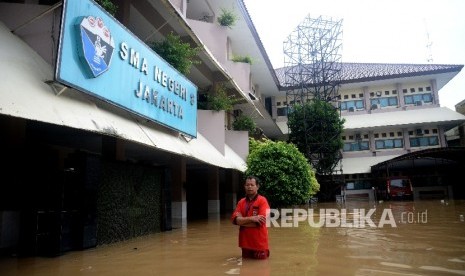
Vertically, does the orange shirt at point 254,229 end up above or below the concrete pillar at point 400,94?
below

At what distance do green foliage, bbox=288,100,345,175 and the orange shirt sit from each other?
2320 cm

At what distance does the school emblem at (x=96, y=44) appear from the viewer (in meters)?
6.32

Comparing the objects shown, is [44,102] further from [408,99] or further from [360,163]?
[408,99]

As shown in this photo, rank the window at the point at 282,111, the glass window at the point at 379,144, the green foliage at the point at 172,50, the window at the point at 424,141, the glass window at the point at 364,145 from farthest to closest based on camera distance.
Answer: the window at the point at 282,111, the glass window at the point at 364,145, the glass window at the point at 379,144, the window at the point at 424,141, the green foliage at the point at 172,50

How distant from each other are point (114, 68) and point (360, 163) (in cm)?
2774

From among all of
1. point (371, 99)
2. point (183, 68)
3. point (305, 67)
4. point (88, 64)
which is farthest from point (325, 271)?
point (371, 99)

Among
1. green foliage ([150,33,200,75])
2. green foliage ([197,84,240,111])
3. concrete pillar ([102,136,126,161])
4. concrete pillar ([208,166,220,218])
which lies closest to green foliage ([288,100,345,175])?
concrete pillar ([208,166,220,218])

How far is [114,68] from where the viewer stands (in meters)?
7.39

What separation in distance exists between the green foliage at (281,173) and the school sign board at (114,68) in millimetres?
4220

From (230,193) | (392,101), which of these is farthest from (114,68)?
(392,101)

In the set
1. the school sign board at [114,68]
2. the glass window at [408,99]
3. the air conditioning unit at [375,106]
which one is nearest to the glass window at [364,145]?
the air conditioning unit at [375,106]

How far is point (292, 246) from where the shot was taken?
7.38m

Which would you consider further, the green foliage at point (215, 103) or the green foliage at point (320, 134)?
the green foliage at point (320, 134)

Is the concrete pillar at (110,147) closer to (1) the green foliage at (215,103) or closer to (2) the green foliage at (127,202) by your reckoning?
(2) the green foliage at (127,202)
